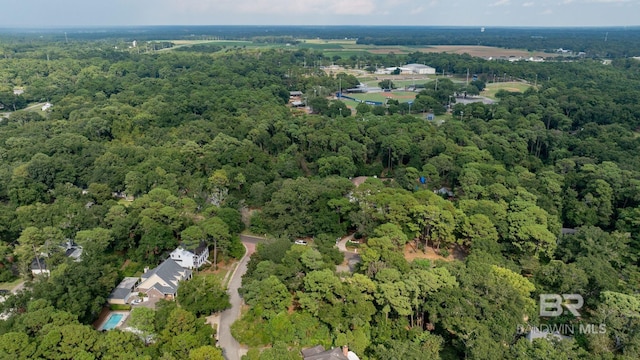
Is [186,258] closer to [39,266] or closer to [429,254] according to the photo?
[39,266]

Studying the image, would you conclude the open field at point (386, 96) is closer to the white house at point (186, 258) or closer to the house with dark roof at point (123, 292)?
the white house at point (186, 258)

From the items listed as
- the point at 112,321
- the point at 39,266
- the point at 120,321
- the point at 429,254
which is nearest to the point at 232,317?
the point at 120,321

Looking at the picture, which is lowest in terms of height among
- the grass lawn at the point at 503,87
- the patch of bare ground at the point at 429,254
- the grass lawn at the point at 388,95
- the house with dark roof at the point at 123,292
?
the patch of bare ground at the point at 429,254

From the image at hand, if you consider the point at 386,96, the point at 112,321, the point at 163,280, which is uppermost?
the point at 386,96

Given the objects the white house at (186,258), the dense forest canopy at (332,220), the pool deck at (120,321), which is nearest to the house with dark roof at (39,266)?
the dense forest canopy at (332,220)

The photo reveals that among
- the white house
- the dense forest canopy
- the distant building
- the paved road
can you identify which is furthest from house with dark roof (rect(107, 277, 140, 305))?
the distant building

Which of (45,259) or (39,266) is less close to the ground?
(45,259)

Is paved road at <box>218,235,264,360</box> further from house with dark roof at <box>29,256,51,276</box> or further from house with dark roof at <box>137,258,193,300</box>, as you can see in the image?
house with dark roof at <box>29,256,51,276</box>
